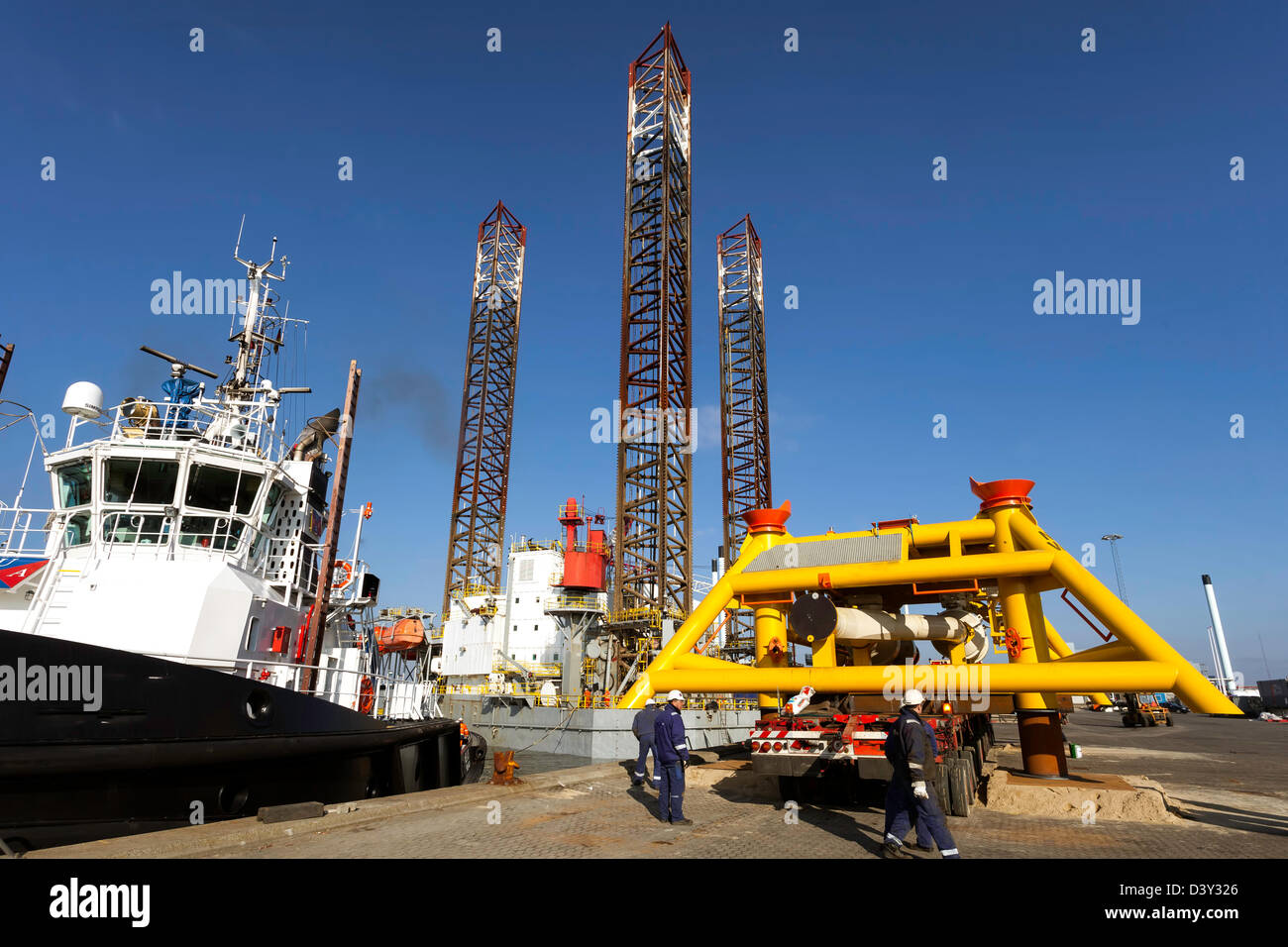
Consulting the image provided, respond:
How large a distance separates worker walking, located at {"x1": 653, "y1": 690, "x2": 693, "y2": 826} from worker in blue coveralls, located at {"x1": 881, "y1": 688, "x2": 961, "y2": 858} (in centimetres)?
250

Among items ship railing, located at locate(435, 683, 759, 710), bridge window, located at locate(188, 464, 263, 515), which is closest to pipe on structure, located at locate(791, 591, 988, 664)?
bridge window, located at locate(188, 464, 263, 515)

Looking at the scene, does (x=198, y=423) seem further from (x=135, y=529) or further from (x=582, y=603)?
(x=582, y=603)

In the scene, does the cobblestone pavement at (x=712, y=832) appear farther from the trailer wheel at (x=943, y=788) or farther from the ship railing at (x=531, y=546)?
the ship railing at (x=531, y=546)

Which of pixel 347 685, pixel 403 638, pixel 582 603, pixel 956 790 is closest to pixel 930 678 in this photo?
pixel 956 790

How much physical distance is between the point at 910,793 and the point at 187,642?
35.8 feet

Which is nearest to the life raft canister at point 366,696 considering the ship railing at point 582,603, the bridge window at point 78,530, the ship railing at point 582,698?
the bridge window at point 78,530

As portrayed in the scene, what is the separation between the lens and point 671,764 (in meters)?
8.46

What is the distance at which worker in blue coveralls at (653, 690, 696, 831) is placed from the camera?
8383 millimetres

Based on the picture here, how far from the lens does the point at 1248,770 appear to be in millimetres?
17250

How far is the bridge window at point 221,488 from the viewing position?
12.8 m

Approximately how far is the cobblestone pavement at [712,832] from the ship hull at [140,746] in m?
2.62

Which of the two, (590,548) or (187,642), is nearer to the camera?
(187,642)

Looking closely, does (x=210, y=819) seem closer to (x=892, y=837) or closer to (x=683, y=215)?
(x=892, y=837)
